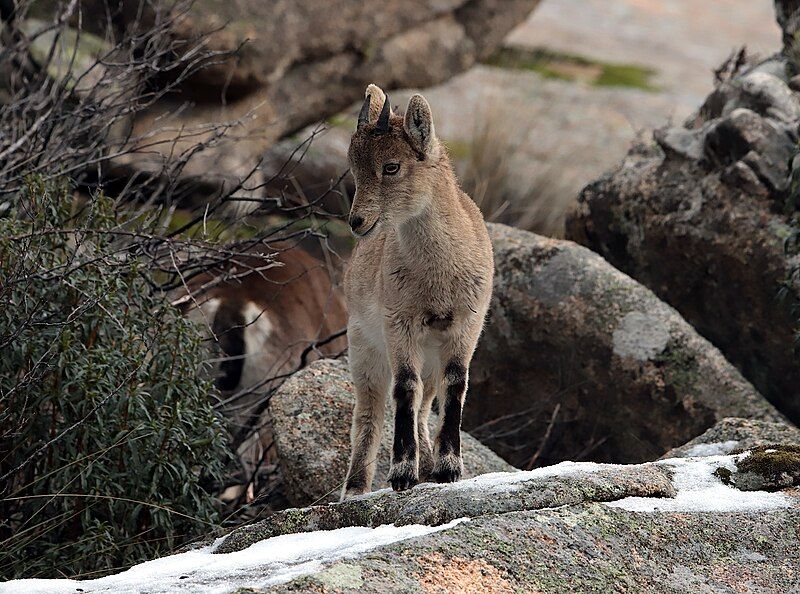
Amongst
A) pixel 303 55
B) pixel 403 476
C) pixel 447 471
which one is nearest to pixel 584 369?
pixel 447 471

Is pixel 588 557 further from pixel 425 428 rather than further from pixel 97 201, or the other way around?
pixel 97 201

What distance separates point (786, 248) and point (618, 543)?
121 inches

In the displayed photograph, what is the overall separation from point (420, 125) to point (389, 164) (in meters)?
0.23

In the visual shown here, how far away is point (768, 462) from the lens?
4.57m

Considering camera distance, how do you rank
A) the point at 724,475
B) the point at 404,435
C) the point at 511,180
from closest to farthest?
the point at 724,475 → the point at 404,435 → the point at 511,180

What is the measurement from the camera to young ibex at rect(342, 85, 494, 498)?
5.24 m

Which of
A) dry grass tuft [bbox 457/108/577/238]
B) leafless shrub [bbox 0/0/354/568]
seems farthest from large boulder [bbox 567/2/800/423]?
dry grass tuft [bbox 457/108/577/238]

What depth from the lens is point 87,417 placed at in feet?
17.2

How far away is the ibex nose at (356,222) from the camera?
516cm

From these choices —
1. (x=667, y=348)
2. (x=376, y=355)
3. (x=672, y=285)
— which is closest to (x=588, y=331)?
(x=667, y=348)

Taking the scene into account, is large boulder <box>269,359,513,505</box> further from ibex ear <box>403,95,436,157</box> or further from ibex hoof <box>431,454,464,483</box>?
ibex ear <box>403,95,436,157</box>

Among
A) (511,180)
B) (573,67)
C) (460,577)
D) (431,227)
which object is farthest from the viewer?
(573,67)

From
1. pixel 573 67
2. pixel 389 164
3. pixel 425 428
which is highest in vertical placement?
pixel 389 164

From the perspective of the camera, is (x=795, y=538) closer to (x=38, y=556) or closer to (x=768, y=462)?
(x=768, y=462)
